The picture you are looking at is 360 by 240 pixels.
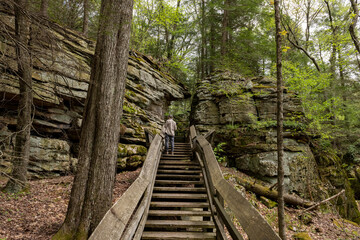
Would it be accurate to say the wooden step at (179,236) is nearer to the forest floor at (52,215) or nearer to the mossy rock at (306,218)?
the forest floor at (52,215)

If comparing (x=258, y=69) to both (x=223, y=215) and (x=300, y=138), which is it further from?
(x=223, y=215)

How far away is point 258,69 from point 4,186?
18.0m

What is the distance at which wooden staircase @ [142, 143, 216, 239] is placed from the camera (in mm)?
3705

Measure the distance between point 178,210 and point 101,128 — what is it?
279 centimetres

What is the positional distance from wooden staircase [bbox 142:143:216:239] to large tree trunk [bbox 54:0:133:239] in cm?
117

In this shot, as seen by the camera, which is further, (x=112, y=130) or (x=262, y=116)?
(x=262, y=116)

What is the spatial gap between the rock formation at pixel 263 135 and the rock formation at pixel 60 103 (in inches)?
186

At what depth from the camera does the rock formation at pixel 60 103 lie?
5.32 meters

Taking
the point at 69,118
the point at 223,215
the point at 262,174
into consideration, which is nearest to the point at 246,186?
the point at 262,174

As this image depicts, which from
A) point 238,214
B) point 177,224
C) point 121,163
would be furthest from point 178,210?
point 121,163

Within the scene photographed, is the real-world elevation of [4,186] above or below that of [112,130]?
below

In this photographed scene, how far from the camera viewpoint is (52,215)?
430cm

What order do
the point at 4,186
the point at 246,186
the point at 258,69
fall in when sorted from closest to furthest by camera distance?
1. the point at 4,186
2. the point at 246,186
3. the point at 258,69

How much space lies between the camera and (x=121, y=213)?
2.12m
